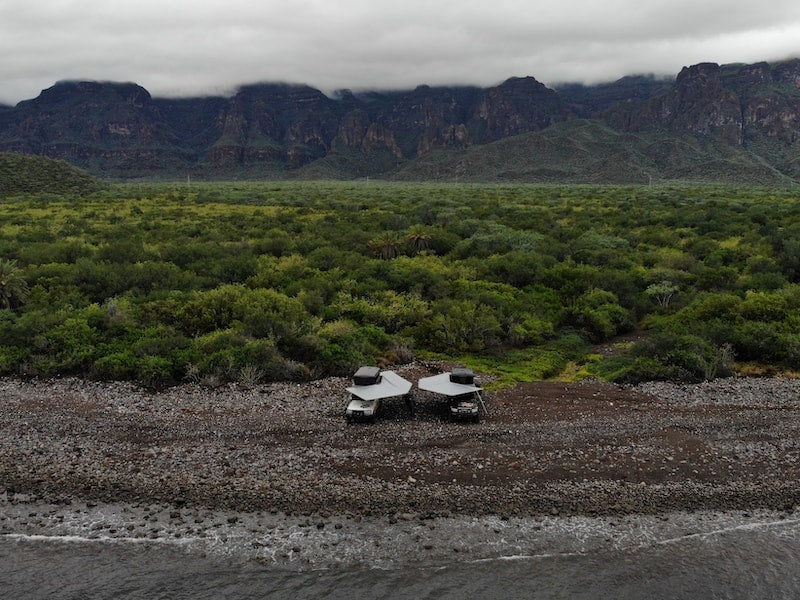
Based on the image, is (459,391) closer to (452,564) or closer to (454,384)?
(454,384)

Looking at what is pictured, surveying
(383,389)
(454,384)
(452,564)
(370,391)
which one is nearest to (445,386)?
(454,384)

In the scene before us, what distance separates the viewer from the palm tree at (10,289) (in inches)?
1024

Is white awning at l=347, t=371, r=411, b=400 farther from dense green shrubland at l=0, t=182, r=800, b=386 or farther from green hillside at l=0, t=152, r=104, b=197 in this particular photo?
green hillside at l=0, t=152, r=104, b=197

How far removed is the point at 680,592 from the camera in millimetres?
10883

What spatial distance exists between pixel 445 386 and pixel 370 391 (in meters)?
2.47

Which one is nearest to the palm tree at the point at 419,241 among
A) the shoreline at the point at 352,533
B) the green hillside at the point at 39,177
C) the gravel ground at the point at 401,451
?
the gravel ground at the point at 401,451

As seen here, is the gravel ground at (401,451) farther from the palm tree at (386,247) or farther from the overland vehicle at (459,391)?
the palm tree at (386,247)

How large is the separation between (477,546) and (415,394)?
793 centimetres

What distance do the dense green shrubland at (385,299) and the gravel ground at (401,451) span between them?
6.75ft

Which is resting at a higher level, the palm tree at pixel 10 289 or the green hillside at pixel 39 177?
the green hillside at pixel 39 177

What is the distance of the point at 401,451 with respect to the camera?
15.6 metres

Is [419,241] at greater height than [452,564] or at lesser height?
greater

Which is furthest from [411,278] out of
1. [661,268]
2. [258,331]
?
[661,268]

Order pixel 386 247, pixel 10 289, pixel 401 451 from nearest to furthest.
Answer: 1. pixel 401 451
2. pixel 10 289
3. pixel 386 247
